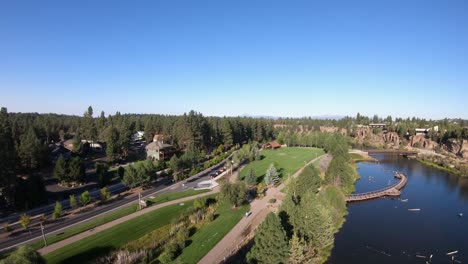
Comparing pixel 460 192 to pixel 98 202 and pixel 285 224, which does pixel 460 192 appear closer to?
pixel 285 224

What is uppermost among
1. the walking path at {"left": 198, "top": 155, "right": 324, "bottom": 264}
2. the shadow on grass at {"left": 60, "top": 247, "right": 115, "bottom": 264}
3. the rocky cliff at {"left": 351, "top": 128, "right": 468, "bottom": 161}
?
the rocky cliff at {"left": 351, "top": 128, "right": 468, "bottom": 161}

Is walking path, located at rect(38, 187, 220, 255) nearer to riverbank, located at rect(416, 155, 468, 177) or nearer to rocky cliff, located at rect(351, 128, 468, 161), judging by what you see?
riverbank, located at rect(416, 155, 468, 177)

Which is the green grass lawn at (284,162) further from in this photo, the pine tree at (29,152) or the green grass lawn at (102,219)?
the pine tree at (29,152)

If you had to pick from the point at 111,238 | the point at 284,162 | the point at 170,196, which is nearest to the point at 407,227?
the point at 170,196

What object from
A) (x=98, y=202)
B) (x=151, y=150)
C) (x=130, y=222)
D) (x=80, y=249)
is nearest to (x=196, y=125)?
(x=151, y=150)

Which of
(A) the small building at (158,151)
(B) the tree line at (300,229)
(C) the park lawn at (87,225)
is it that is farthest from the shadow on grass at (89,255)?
(A) the small building at (158,151)

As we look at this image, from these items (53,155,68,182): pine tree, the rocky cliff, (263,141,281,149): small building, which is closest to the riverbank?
the rocky cliff
